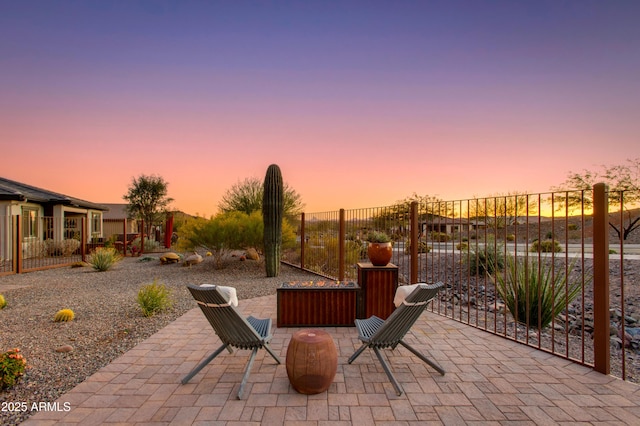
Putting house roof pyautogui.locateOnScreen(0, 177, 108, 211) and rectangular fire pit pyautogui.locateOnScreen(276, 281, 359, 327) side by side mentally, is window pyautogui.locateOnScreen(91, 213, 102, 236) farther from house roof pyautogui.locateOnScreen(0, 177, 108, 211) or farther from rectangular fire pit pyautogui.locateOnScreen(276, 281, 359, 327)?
rectangular fire pit pyautogui.locateOnScreen(276, 281, 359, 327)

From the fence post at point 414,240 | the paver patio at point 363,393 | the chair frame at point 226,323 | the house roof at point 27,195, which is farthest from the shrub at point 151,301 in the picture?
the house roof at point 27,195

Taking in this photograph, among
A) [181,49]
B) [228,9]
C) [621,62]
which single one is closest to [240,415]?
[228,9]

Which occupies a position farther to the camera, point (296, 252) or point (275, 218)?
point (296, 252)

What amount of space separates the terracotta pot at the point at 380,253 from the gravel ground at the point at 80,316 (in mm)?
2997

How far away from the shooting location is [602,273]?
280 cm

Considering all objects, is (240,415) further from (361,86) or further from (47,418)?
(361,86)

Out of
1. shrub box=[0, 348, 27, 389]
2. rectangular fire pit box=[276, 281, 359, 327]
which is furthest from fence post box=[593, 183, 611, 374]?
shrub box=[0, 348, 27, 389]

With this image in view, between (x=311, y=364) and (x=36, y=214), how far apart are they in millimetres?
17539

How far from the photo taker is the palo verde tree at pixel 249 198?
51.0ft

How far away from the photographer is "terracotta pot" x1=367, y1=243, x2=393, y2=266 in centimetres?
447

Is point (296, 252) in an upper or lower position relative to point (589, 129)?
lower

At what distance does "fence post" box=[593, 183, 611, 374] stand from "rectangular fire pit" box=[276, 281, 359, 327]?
256 cm

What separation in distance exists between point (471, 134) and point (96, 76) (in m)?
9.99

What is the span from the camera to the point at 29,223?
13.5 metres
